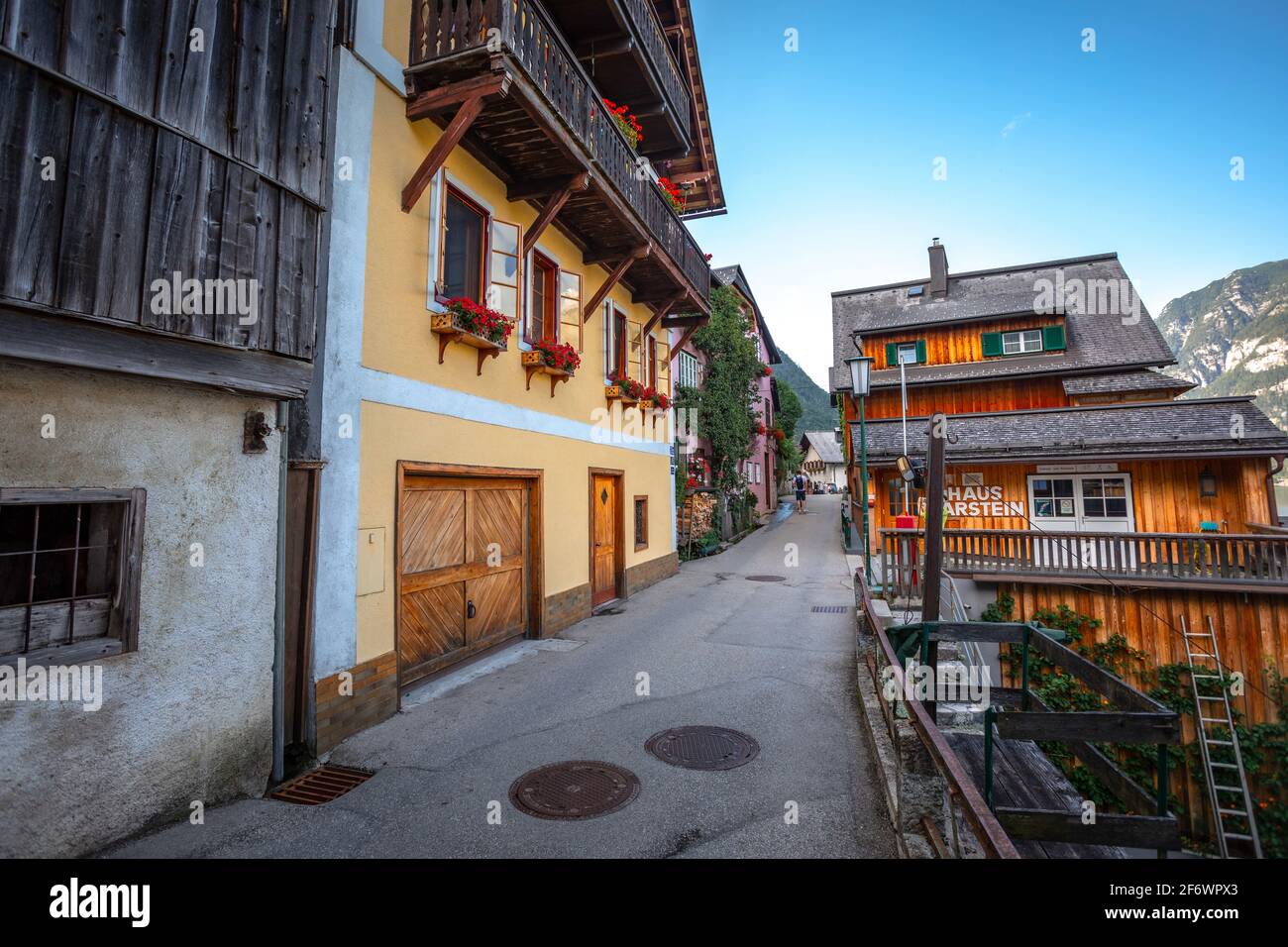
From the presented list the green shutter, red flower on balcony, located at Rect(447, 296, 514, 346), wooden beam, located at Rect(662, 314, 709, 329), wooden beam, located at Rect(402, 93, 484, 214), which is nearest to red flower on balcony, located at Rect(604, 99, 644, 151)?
wooden beam, located at Rect(662, 314, 709, 329)

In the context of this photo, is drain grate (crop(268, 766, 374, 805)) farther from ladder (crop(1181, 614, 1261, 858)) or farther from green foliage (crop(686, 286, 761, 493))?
green foliage (crop(686, 286, 761, 493))

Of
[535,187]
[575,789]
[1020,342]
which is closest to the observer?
[575,789]

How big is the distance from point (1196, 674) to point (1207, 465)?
558cm

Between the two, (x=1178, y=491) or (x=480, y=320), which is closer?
(x=480, y=320)

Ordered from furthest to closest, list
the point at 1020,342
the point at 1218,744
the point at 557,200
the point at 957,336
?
the point at 957,336
the point at 1020,342
the point at 1218,744
the point at 557,200

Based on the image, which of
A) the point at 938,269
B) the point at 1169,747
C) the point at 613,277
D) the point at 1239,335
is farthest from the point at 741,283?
the point at 1239,335

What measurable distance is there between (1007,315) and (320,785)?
21401mm

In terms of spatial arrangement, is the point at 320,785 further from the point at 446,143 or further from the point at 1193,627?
the point at 1193,627

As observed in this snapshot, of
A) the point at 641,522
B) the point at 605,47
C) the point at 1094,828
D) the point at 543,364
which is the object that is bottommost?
the point at 1094,828

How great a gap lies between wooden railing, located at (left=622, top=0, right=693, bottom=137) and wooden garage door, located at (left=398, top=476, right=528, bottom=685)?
8.30 m

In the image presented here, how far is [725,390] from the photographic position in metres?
20.6

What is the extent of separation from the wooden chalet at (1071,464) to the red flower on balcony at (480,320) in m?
5.87

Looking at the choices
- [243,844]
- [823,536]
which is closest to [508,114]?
[243,844]

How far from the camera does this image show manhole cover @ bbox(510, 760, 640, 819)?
414 cm
